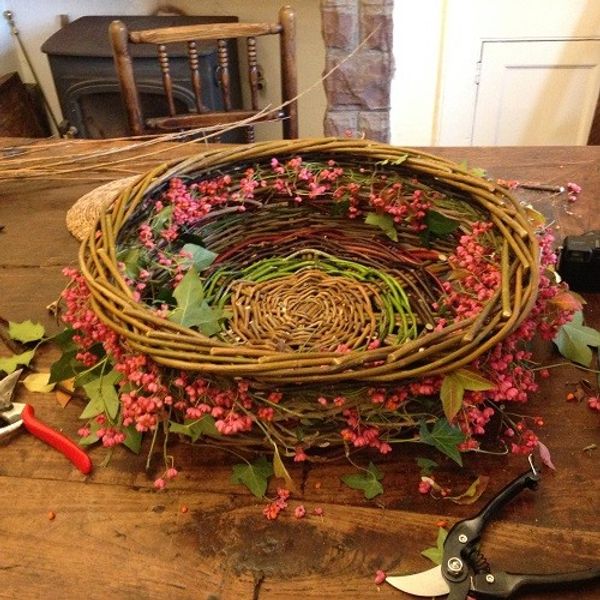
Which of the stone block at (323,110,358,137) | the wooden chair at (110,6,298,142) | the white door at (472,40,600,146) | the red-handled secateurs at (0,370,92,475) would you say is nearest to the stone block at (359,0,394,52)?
the stone block at (323,110,358,137)

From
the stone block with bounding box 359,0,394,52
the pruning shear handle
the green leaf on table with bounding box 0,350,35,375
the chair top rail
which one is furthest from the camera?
the stone block with bounding box 359,0,394,52

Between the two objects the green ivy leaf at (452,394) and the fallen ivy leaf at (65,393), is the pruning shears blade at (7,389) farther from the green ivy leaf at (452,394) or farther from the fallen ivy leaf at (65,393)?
the green ivy leaf at (452,394)

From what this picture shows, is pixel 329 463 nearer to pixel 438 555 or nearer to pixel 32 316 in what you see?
pixel 438 555

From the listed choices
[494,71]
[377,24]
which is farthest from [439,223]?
[494,71]

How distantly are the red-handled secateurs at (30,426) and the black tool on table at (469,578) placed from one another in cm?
33

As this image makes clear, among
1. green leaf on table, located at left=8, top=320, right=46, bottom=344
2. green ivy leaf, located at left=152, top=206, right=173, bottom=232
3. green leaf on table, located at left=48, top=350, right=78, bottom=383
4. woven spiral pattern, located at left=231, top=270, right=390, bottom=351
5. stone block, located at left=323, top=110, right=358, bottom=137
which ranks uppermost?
green ivy leaf, located at left=152, top=206, right=173, bottom=232

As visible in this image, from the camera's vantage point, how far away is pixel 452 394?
1.85 ft

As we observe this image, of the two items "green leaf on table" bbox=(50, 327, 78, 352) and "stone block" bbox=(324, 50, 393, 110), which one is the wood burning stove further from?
"green leaf on table" bbox=(50, 327, 78, 352)

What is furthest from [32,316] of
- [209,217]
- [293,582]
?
[293,582]

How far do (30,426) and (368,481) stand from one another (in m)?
0.37

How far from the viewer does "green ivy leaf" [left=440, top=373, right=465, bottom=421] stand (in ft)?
1.85

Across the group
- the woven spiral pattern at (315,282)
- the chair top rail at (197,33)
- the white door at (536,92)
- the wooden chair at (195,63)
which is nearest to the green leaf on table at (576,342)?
the woven spiral pattern at (315,282)

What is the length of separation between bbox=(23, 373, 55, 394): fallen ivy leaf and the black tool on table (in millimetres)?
439

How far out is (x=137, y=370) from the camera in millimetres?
596
